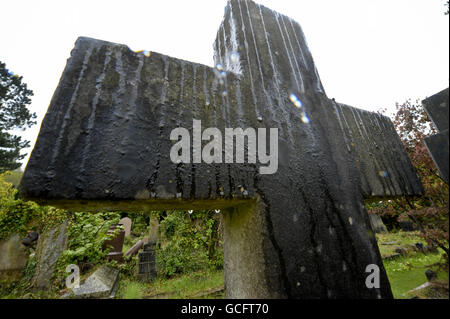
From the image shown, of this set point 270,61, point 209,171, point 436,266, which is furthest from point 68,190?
point 436,266

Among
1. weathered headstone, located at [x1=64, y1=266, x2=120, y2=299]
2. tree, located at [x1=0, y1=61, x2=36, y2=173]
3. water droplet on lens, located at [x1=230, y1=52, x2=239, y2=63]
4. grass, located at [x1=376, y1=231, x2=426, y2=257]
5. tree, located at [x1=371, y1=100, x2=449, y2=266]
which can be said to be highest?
tree, located at [x1=0, y1=61, x2=36, y2=173]

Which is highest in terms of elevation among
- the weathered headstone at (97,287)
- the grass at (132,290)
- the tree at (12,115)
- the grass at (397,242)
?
the tree at (12,115)

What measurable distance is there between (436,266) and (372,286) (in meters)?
0.34

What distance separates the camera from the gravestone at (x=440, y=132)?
856 millimetres

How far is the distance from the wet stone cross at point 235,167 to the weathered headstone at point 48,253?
8.53 metres

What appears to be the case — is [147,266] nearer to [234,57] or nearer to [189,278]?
[189,278]

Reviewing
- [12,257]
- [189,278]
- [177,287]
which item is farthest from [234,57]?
[12,257]

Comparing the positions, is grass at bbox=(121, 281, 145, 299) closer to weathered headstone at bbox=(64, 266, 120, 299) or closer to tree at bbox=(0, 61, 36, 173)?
weathered headstone at bbox=(64, 266, 120, 299)

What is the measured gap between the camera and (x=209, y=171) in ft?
3.07

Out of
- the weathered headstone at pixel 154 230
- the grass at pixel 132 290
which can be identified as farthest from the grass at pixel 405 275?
the weathered headstone at pixel 154 230

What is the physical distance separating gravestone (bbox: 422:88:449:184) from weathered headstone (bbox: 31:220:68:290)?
9.56 meters

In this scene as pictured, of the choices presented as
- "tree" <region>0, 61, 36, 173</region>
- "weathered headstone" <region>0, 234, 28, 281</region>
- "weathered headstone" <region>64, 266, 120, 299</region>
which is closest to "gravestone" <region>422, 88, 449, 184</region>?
"weathered headstone" <region>64, 266, 120, 299</region>

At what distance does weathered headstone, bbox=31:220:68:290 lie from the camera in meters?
6.52

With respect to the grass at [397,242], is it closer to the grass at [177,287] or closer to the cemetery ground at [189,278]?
the cemetery ground at [189,278]
